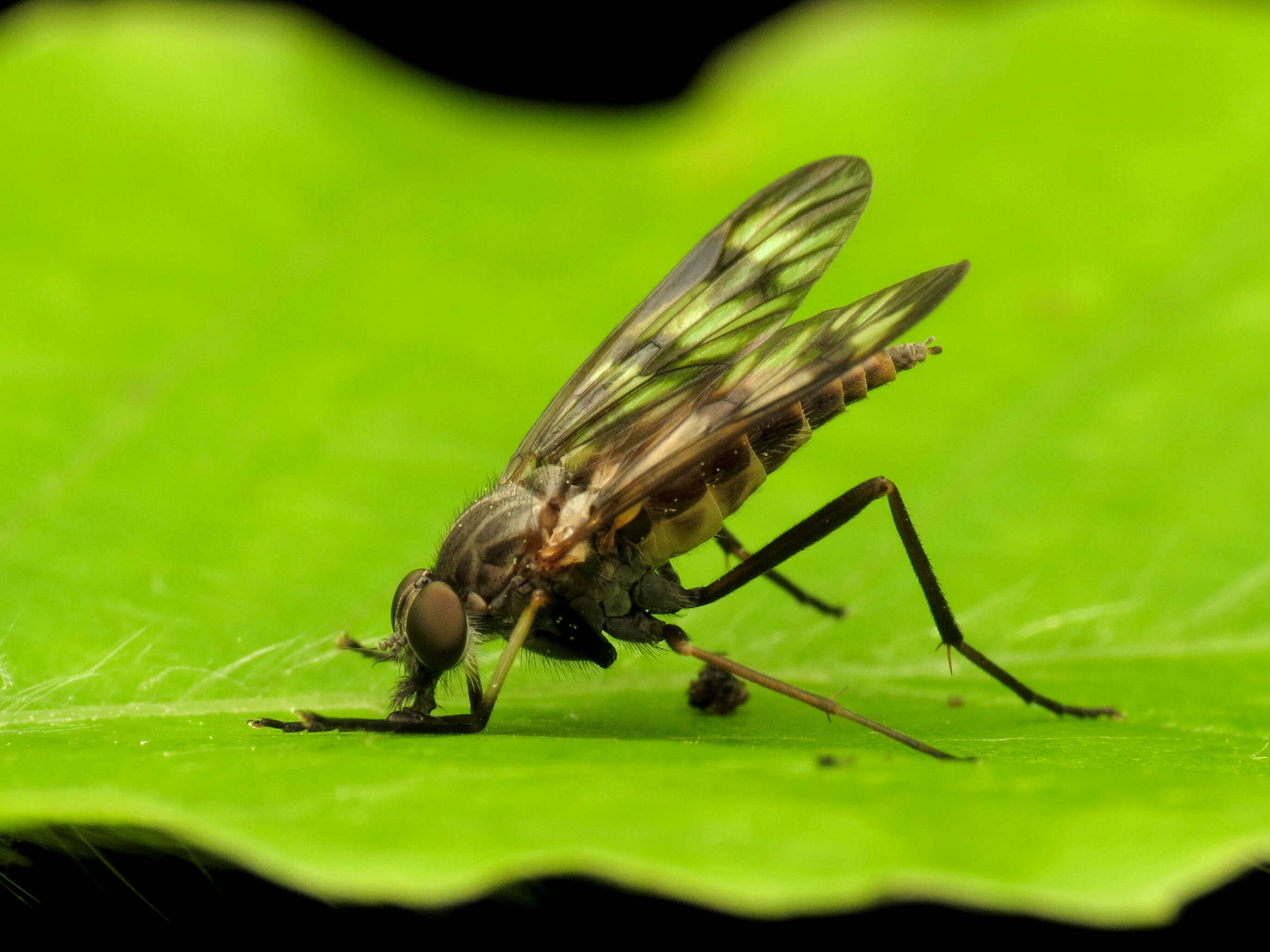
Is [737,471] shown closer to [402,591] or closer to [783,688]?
[783,688]

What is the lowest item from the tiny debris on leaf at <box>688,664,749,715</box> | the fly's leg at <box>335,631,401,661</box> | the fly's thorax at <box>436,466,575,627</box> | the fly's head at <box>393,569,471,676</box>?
the tiny debris on leaf at <box>688,664,749,715</box>

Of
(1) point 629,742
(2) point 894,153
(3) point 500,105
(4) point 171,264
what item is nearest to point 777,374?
(1) point 629,742

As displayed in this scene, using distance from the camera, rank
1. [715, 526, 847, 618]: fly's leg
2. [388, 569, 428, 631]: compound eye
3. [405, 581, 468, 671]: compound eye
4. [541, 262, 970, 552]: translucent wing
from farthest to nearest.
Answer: [715, 526, 847, 618]: fly's leg → [388, 569, 428, 631]: compound eye → [405, 581, 468, 671]: compound eye → [541, 262, 970, 552]: translucent wing

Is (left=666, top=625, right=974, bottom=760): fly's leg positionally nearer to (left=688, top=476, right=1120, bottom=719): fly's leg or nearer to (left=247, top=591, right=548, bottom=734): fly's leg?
(left=688, top=476, right=1120, bottom=719): fly's leg

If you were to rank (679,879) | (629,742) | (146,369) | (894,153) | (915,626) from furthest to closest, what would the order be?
1. (894,153)
2. (146,369)
3. (915,626)
4. (629,742)
5. (679,879)

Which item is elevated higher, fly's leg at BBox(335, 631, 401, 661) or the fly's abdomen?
the fly's abdomen

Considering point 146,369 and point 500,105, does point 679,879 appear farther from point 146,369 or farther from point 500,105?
point 500,105

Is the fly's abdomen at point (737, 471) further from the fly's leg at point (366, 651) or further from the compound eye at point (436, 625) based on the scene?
the fly's leg at point (366, 651)

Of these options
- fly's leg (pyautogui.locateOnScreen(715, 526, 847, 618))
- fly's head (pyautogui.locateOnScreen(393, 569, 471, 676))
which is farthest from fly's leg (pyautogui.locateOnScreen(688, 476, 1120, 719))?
fly's head (pyautogui.locateOnScreen(393, 569, 471, 676))
